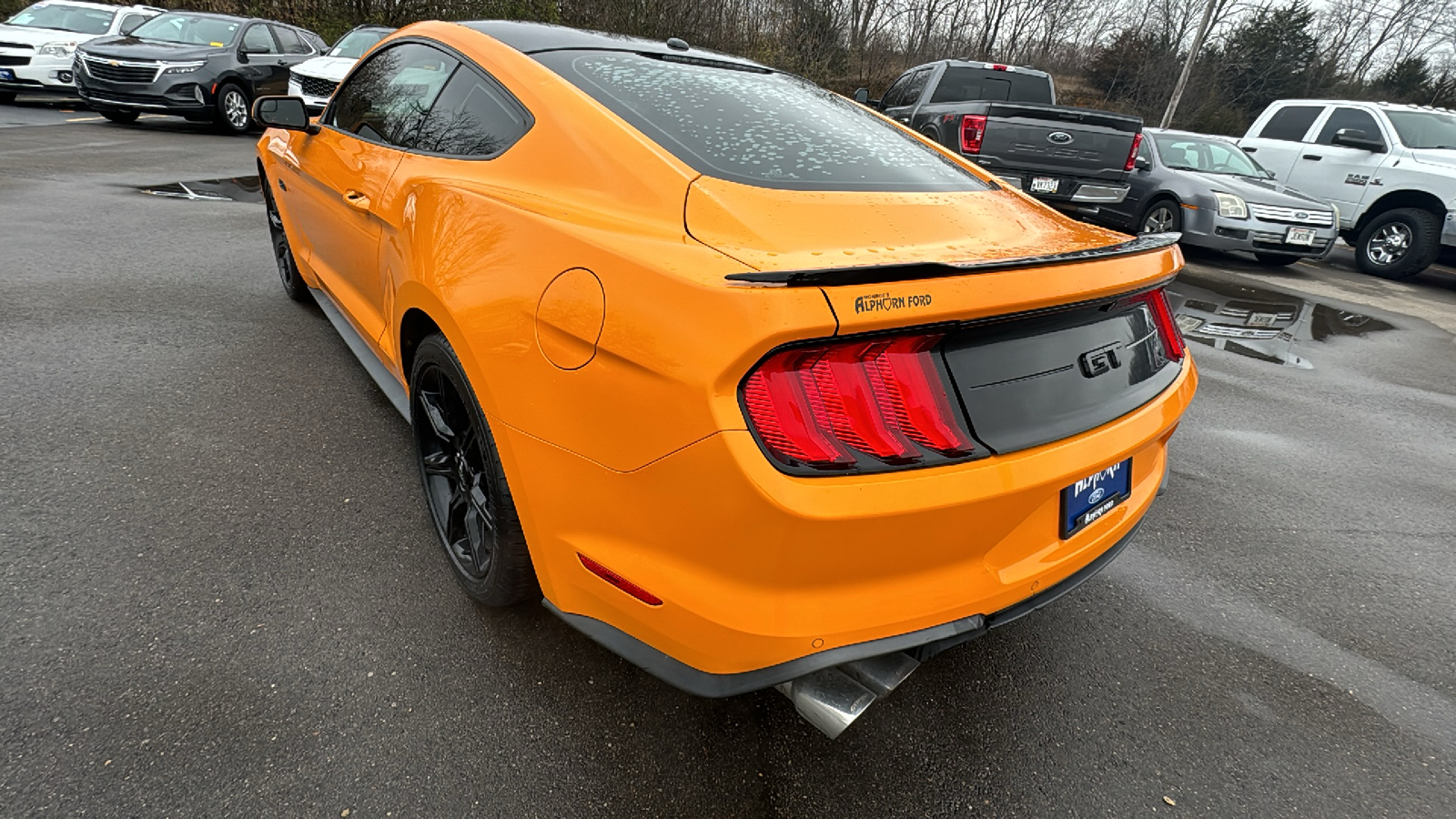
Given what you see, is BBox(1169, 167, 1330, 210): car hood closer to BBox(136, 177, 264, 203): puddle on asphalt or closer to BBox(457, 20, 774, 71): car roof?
BBox(457, 20, 774, 71): car roof

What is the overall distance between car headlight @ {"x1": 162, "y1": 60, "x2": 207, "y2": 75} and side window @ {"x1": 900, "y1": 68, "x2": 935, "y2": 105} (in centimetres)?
1022

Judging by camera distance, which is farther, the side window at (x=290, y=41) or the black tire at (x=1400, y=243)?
the side window at (x=290, y=41)

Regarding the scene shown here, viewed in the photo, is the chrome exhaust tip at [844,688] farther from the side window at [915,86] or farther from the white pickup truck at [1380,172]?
the white pickup truck at [1380,172]

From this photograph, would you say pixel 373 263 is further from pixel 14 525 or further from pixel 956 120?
pixel 956 120

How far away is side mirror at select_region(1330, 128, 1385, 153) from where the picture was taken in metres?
9.35

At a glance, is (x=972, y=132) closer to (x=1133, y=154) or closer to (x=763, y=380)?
(x=1133, y=154)

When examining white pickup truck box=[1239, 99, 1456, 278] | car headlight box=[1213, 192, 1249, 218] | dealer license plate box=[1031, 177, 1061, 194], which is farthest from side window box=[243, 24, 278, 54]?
white pickup truck box=[1239, 99, 1456, 278]

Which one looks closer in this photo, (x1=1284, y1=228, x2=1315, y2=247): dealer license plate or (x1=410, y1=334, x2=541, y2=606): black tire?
(x1=410, y1=334, x2=541, y2=606): black tire

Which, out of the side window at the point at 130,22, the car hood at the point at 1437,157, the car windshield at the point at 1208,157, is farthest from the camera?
the side window at the point at 130,22

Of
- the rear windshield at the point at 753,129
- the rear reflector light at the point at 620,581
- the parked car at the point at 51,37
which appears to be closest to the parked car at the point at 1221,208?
the rear windshield at the point at 753,129

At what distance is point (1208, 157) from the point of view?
9633 millimetres

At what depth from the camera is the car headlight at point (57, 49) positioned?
11836 mm

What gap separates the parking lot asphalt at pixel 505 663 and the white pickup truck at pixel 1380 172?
780 centimetres

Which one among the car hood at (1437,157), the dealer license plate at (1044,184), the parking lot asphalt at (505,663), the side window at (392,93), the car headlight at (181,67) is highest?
the car hood at (1437,157)
